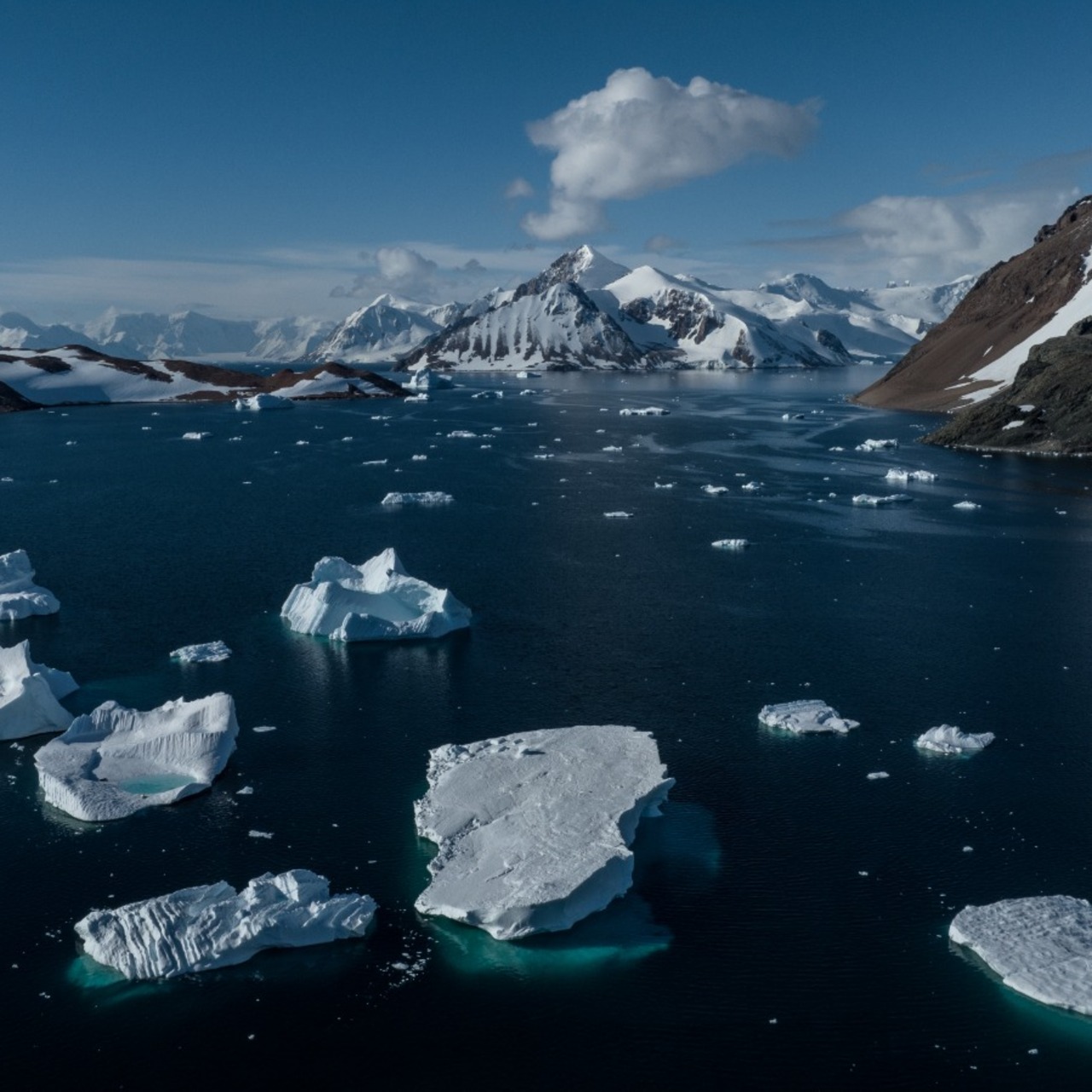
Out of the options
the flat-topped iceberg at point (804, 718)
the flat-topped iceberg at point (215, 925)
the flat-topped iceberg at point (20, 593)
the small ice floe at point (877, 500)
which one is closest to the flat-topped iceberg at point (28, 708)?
the flat-topped iceberg at point (20, 593)

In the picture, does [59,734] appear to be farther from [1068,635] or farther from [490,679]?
[1068,635]

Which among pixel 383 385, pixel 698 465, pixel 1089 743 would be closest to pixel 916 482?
pixel 698 465

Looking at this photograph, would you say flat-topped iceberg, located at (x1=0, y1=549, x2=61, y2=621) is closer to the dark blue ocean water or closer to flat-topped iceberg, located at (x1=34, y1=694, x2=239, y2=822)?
the dark blue ocean water

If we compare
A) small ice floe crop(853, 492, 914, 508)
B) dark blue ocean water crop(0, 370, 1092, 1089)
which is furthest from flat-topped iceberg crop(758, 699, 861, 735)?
small ice floe crop(853, 492, 914, 508)

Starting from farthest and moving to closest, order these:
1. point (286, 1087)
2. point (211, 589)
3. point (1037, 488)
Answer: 1. point (1037, 488)
2. point (211, 589)
3. point (286, 1087)

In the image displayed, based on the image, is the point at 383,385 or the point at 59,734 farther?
the point at 383,385

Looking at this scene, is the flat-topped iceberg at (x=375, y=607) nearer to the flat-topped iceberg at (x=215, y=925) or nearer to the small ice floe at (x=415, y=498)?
the flat-topped iceberg at (x=215, y=925)
